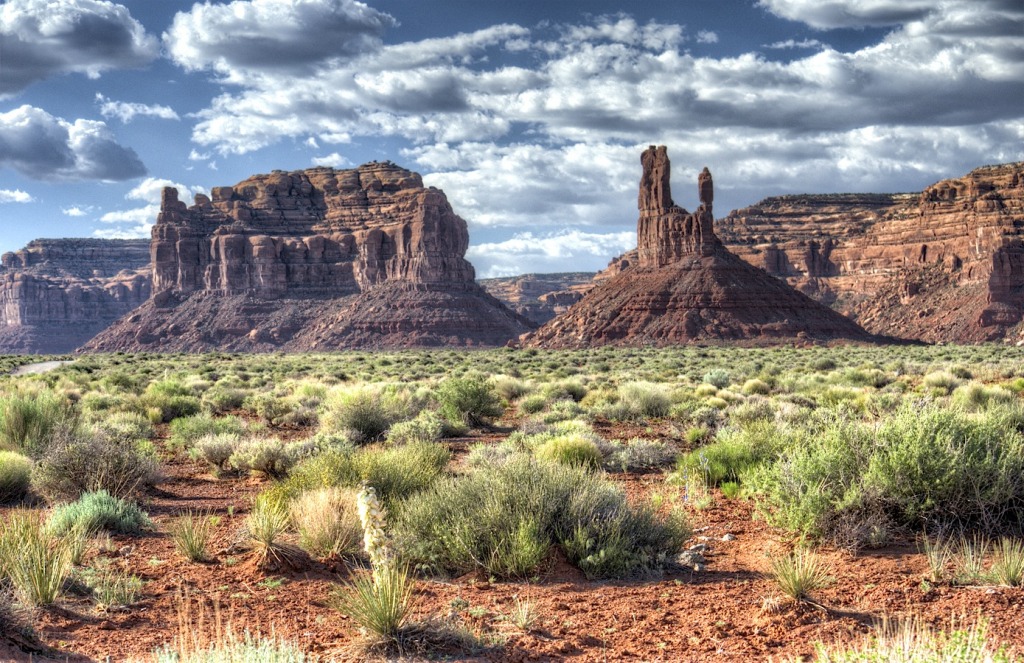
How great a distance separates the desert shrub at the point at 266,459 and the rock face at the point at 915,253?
Answer: 87208mm

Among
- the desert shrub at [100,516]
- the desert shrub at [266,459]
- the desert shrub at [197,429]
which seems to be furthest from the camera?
the desert shrub at [197,429]

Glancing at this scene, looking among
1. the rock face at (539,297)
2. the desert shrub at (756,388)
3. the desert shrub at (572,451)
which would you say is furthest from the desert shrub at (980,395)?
the rock face at (539,297)

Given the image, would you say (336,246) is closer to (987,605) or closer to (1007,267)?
(1007,267)

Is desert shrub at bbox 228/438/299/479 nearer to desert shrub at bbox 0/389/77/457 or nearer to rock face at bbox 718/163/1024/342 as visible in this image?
desert shrub at bbox 0/389/77/457

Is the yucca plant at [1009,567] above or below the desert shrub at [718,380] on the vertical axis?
above

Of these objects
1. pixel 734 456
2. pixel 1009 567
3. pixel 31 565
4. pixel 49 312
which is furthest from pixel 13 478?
pixel 49 312

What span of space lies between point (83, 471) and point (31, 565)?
168 inches

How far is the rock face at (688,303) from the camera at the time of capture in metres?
78.5

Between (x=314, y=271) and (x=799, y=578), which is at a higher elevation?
(x=314, y=271)

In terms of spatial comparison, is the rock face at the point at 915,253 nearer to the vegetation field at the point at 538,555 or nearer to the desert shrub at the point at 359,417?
the desert shrub at the point at 359,417

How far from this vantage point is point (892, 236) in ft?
390

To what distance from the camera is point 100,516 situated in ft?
27.2

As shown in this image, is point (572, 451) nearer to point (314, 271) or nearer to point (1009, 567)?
point (1009, 567)

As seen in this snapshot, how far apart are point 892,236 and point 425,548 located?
12514cm
